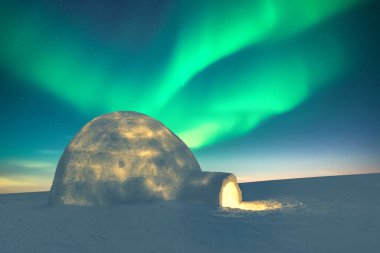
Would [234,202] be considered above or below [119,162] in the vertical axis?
below

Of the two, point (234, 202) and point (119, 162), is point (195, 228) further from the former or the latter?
point (119, 162)

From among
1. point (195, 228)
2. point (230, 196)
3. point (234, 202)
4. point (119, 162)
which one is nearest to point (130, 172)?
point (119, 162)

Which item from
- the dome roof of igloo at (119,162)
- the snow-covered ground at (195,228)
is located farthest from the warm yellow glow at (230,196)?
the dome roof of igloo at (119,162)

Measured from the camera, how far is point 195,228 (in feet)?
47.8

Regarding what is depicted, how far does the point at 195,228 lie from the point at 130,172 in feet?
23.0

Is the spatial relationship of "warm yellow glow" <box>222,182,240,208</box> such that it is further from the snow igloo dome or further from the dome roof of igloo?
the dome roof of igloo

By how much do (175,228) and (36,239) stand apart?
5078 millimetres

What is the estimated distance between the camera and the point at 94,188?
20.1 m

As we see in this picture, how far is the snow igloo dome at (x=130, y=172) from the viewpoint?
65.9ft

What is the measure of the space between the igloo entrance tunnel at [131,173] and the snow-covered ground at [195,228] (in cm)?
106

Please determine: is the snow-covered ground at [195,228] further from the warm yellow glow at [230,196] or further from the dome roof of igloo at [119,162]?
the warm yellow glow at [230,196]

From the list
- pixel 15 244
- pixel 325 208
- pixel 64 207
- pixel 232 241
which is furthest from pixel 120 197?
pixel 325 208

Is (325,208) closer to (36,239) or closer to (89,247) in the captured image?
(89,247)

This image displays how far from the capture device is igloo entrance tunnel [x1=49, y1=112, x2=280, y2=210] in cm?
2008
